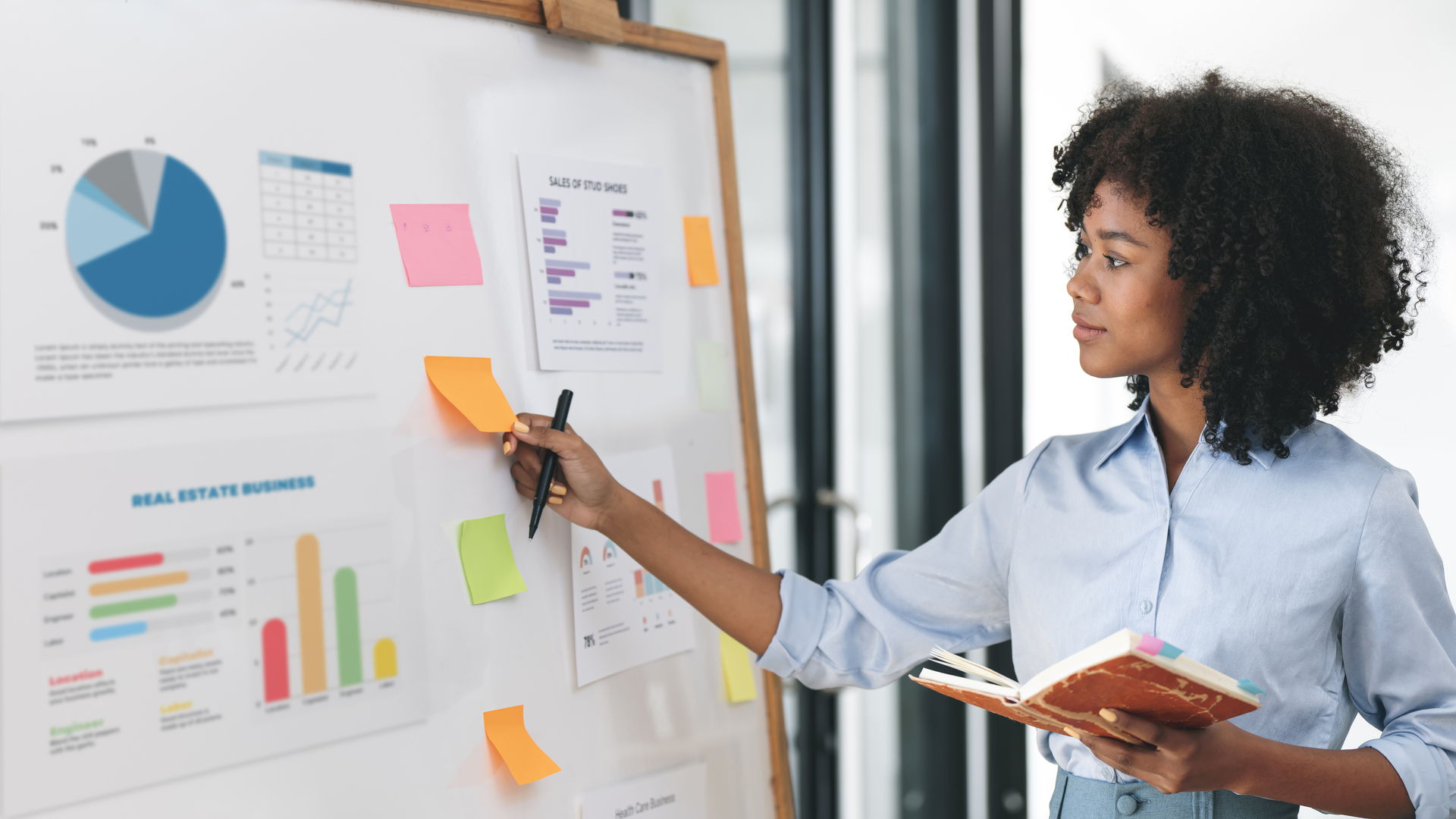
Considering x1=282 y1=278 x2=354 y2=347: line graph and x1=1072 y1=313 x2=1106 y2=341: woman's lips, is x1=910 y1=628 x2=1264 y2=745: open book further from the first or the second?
x1=282 y1=278 x2=354 y2=347: line graph

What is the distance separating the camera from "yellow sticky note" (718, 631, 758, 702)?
1.25 m

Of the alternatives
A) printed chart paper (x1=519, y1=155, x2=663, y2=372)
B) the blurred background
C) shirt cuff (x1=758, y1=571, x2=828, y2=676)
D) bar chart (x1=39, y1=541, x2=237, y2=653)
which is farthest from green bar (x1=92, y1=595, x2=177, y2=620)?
the blurred background

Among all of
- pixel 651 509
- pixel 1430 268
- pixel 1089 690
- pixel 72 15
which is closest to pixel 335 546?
pixel 651 509

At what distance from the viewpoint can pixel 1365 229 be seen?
101 cm

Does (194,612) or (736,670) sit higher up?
(194,612)

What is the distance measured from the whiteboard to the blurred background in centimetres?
86

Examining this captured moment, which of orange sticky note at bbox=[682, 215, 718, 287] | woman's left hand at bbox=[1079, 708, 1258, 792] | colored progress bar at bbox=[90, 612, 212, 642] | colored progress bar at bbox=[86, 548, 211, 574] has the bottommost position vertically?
woman's left hand at bbox=[1079, 708, 1258, 792]

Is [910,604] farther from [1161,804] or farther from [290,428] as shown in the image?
[290,428]

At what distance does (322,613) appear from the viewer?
895 mm

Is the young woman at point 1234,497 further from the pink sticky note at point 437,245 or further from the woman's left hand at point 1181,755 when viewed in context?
the pink sticky note at point 437,245

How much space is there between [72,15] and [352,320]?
323 mm

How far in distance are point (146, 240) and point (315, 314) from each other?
0.15 metres

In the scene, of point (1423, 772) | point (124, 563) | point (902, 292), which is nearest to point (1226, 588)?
point (1423, 772)

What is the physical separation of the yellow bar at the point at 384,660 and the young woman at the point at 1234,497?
212 millimetres
